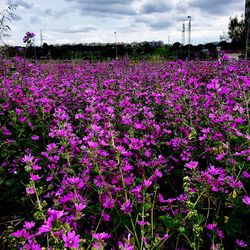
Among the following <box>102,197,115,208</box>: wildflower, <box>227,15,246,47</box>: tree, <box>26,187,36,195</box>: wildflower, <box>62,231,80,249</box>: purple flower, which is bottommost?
<box>102,197,115,208</box>: wildflower

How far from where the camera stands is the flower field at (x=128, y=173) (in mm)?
1969

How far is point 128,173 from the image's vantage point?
7.67 feet

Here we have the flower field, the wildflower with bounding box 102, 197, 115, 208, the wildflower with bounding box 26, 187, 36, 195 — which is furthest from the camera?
the wildflower with bounding box 102, 197, 115, 208

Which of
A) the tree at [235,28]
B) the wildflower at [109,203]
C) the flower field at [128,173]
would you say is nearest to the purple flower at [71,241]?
the flower field at [128,173]

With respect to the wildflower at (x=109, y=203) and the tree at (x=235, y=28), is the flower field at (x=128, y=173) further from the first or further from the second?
the tree at (x=235, y=28)

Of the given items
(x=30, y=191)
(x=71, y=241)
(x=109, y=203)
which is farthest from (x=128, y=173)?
(x=71, y=241)

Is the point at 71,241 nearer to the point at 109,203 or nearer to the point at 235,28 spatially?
the point at 109,203

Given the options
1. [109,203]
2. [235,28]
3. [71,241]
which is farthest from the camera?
[235,28]

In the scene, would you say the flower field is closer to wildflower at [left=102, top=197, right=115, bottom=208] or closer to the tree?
wildflower at [left=102, top=197, right=115, bottom=208]

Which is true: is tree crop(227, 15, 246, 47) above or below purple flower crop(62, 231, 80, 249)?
above

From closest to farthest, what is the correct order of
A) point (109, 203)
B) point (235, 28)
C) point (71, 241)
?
point (71, 241)
point (109, 203)
point (235, 28)

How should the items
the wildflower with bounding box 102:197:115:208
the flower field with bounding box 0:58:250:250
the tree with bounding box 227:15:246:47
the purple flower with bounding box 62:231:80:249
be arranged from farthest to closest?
the tree with bounding box 227:15:246:47
the wildflower with bounding box 102:197:115:208
the flower field with bounding box 0:58:250:250
the purple flower with bounding box 62:231:80:249

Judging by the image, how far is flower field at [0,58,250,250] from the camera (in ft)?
6.46

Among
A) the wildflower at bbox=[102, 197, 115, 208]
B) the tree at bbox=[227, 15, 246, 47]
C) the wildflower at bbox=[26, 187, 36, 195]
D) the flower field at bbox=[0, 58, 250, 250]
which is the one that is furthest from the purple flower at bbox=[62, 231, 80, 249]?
the tree at bbox=[227, 15, 246, 47]
